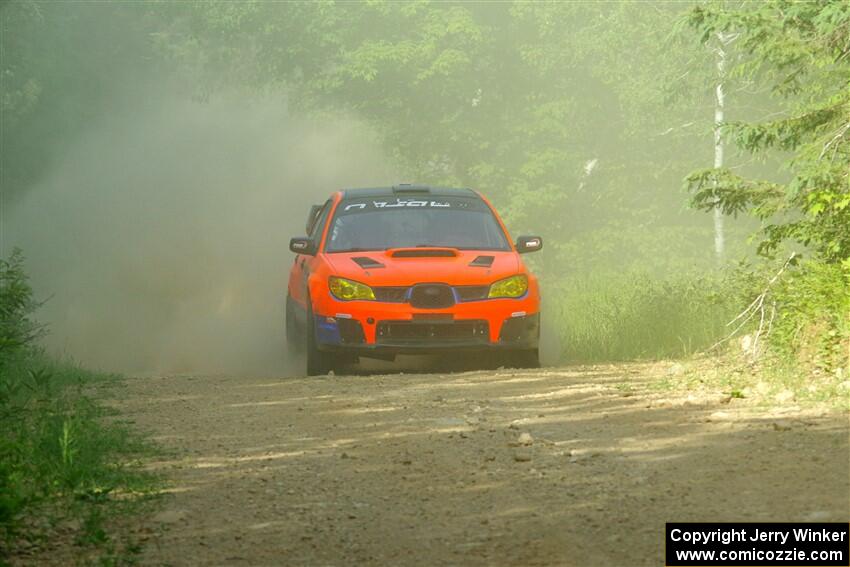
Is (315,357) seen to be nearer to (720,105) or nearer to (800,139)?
(800,139)

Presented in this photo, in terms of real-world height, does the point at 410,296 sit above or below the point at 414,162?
below

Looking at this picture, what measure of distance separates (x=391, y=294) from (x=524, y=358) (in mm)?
1540

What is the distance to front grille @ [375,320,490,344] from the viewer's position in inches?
535

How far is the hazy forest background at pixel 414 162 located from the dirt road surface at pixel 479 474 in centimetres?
94

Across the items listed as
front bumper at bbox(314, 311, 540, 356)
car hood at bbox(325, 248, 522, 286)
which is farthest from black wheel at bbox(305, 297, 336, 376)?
car hood at bbox(325, 248, 522, 286)

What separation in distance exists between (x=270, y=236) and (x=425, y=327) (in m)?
16.4

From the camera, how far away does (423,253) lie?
1417 cm

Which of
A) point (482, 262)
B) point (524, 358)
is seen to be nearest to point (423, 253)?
point (482, 262)

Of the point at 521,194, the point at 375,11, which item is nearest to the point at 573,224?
the point at 521,194

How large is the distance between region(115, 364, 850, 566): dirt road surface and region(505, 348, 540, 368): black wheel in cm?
229

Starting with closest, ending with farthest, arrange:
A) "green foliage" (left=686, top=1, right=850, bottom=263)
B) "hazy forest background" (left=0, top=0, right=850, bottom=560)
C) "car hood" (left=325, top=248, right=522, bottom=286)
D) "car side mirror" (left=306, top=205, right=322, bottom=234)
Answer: "green foliage" (left=686, top=1, right=850, bottom=263), "hazy forest background" (left=0, top=0, right=850, bottom=560), "car hood" (left=325, top=248, right=522, bottom=286), "car side mirror" (left=306, top=205, right=322, bottom=234)

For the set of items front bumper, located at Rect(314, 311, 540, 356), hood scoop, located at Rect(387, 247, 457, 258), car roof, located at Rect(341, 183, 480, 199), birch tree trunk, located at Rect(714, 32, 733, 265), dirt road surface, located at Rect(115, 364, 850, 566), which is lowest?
dirt road surface, located at Rect(115, 364, 850, 566)

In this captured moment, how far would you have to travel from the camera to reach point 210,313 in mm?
25156

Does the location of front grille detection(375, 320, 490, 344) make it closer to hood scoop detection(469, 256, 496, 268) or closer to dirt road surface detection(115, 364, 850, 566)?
hood scoop detection(469, 256, 496, 268)
